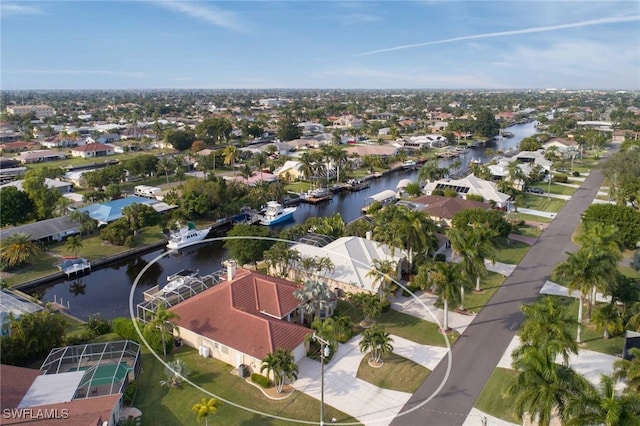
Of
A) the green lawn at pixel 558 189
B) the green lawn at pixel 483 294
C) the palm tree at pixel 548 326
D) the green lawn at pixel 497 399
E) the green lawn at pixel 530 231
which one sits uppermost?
the palm tree at pixel 548 326

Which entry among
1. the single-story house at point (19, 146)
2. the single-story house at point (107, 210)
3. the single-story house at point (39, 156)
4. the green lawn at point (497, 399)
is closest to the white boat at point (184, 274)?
the single-story house at point (107, 210)

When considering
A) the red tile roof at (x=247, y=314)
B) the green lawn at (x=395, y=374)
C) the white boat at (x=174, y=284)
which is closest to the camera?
the green lawn at (x=395, y=374)

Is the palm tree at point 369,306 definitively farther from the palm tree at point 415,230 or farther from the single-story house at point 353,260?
the palm tree at point 415,230

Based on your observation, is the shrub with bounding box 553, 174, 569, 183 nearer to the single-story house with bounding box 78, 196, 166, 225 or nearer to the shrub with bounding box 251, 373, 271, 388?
the single-story house with bounding box 78, 196, 166, 225

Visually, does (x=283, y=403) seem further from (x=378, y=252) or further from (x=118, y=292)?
(x=118, y=292)

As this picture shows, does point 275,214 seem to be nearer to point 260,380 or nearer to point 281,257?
point 281,257

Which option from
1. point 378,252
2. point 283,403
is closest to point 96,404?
point 283,403

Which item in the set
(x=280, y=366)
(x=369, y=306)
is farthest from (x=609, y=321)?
(x=280, y=366)
